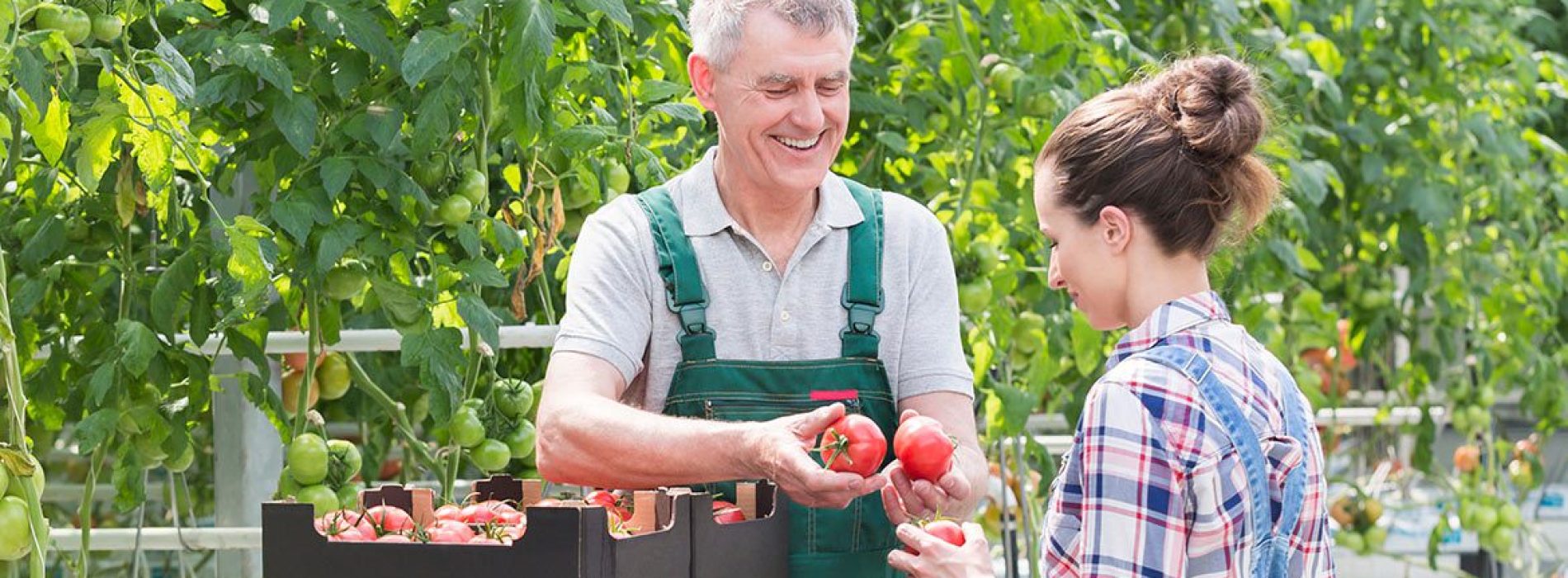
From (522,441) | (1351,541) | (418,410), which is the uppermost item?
(522,441)

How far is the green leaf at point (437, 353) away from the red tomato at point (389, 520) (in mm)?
651

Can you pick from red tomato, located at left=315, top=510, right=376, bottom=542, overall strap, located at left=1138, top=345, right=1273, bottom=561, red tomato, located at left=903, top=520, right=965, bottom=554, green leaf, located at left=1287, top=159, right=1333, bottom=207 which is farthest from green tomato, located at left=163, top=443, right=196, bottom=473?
green leaf, located at left=1287, top=159, right=1333, bottom=207

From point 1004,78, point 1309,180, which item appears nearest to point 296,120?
point 1004,78

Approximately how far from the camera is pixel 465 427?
2.60m

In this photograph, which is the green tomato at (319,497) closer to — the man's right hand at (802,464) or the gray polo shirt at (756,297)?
the gray polo shirt at (756,297)

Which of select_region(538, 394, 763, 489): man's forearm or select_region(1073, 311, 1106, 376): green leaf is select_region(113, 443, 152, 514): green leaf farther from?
select_region(1073, 311, 1106, 376): green leaf

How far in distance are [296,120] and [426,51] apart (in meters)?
0.19

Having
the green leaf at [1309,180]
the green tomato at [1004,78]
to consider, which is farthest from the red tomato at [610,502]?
the green leaf at [1309,180]

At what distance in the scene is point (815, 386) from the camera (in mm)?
2104

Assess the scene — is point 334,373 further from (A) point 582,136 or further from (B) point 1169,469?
(B) point 1169,469

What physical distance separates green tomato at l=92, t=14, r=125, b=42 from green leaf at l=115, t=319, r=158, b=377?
1.26 ft

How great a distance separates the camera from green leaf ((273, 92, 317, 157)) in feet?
8.16

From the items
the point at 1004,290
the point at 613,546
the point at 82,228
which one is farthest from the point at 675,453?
the point at 1004,290

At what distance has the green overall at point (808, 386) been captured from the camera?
2.08 metres
